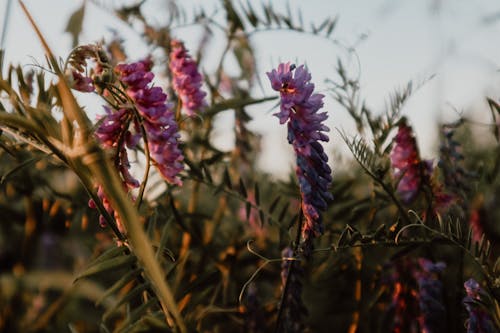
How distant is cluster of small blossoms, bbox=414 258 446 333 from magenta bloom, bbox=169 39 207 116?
0.40 meters

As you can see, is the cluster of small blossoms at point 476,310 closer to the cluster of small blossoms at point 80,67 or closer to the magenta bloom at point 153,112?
the magenta bloom at point 153,112

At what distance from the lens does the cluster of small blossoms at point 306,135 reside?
2.07 feet

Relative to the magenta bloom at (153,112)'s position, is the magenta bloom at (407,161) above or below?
below

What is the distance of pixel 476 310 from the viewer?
65cm

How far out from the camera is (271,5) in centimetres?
107

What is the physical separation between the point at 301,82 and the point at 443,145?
0.41 metres

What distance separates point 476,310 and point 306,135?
256 mm

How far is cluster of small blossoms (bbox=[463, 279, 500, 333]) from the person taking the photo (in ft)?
1.97

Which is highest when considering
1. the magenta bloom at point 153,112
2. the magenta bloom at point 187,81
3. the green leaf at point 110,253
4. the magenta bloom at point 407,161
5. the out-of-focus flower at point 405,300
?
the magenta bloom at point 187,81

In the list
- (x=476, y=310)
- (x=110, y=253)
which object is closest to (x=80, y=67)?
(x=110, y=253)

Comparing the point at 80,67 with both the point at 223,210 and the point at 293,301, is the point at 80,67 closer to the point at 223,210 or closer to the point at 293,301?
the point at 293,301

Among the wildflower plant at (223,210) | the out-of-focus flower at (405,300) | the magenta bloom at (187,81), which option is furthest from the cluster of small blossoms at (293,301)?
the magenta bloom at (187,81)

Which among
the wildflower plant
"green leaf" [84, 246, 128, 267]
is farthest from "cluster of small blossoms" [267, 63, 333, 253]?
"green leaf" [84, 246, 128, 267]

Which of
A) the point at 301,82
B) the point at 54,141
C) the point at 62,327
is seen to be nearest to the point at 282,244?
the point at 301,82
